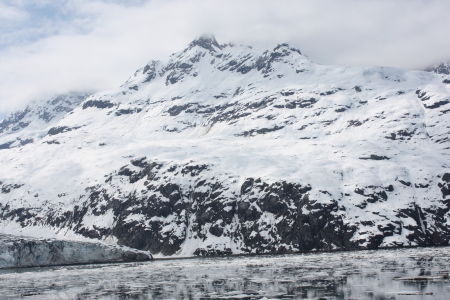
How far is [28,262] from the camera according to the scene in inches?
6068

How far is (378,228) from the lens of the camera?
163625 millimetres

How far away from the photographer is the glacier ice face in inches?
6004

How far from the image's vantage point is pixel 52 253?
15725 cm

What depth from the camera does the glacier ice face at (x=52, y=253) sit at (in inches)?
6004

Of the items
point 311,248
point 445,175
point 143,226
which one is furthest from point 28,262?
point 445,175

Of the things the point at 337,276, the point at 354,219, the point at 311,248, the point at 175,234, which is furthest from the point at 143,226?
the point at 337,276

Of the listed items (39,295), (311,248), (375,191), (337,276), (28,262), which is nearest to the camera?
(39,295)

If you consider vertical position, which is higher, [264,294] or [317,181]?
[317,181]

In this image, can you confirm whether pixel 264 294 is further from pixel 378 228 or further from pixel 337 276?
pixel 378 228

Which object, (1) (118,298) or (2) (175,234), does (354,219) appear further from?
(1) (118,298)

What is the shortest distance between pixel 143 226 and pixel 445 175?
127 m

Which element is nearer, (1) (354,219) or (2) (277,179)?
(1) (354,219)

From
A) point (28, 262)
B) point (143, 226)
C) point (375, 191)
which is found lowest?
point (28, 262)

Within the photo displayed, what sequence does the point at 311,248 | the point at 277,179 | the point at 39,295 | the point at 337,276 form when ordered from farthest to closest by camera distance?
the point at 277,179 < the point at 311,248 < the point at 337,276 < the point at 39,295
